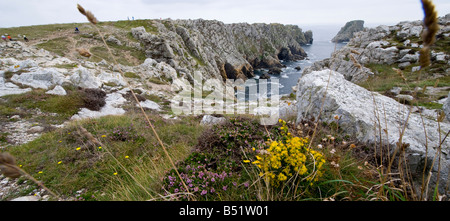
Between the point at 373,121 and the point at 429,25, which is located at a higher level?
the point at 429,25

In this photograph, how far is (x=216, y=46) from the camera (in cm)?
6612

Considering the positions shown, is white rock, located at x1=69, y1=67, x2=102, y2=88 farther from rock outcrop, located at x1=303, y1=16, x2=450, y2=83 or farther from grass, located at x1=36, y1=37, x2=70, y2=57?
rock outcrop, located at x1=303, y1=16, x2=450, y2=83

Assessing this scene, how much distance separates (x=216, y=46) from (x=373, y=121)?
66337 millimetres

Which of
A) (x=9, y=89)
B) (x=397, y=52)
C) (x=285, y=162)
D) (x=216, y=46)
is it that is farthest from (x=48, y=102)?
(x=216, y=46)

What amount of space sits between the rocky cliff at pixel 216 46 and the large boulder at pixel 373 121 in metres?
29.7

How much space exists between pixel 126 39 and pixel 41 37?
15.8m

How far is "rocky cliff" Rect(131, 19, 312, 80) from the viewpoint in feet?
120

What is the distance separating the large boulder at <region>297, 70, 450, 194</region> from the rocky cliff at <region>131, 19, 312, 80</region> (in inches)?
1170

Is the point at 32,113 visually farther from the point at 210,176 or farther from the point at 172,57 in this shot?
the point at 172,57

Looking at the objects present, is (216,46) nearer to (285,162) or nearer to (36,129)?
(36,129)

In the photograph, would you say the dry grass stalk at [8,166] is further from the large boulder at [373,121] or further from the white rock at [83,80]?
the white rock at [83,80]

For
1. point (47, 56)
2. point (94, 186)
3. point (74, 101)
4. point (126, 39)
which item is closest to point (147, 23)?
point (126, 39)

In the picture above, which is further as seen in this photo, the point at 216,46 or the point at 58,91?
the point at 216,46
